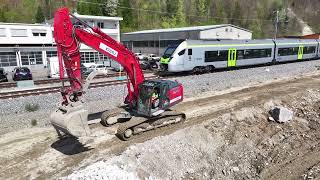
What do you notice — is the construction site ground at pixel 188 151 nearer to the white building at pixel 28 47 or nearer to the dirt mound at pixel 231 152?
the dirt mound at pixel 231 152

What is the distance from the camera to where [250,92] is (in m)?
19.2

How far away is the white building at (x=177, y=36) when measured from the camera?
170 feet

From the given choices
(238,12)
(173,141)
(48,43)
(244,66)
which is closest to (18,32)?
(48,43)

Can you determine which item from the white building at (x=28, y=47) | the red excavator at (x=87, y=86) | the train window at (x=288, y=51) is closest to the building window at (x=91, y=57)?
the white building at (x=28, y=47)

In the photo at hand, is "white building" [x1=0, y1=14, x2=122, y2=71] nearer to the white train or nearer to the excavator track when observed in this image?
the white train

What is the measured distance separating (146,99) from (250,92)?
32.3ft

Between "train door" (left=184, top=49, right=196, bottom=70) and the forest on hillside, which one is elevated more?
the forest on hillside

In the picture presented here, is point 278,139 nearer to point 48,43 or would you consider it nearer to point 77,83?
point 77,83

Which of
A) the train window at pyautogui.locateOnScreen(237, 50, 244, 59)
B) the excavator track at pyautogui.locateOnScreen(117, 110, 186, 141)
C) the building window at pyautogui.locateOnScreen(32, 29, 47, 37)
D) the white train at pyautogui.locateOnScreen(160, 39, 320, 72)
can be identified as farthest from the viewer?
the building window at pyautogui.locateOnScreen(32, 29, 47, 37)

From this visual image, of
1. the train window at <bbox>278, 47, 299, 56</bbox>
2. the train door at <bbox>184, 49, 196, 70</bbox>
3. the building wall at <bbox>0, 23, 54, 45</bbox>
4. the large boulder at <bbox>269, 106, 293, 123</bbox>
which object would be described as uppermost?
the building wall at <bbox>0, 23, 54, 45</bbox>

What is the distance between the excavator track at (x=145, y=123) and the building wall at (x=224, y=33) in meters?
39.9

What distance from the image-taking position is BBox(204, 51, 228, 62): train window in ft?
91.8

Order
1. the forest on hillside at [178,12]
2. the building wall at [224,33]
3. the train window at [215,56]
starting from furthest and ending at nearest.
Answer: the forest on hillside at [178,12]
the building wall at [224,33]
the train window at [215,56]

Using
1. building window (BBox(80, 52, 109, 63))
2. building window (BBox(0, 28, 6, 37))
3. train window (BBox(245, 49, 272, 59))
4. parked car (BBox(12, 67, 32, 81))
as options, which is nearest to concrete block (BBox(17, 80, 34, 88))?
parked car (BBox(12, 67, 32, 81))
